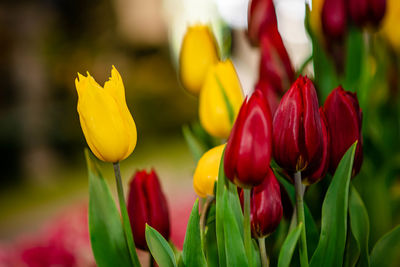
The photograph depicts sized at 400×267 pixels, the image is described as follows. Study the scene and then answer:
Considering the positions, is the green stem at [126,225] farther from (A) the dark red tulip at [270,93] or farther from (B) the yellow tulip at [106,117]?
(A) the dark red tulip at [270,93]

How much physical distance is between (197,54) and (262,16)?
0.07 m

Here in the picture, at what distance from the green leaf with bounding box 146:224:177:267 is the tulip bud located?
63mm

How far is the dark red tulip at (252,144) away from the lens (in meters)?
0.28

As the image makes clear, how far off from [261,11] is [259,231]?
0.23 metres

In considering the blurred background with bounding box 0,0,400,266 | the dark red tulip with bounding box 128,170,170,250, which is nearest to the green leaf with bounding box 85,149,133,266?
the dark red tulip with bounding box 128,170,170,250

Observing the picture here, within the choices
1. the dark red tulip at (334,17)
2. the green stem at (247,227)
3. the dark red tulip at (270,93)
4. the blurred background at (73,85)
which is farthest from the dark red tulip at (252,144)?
the blurred background at (73,85)

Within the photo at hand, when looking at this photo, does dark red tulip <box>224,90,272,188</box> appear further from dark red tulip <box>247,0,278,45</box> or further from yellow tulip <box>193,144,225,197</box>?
dark red tulip <box>247,0,278,45</box>

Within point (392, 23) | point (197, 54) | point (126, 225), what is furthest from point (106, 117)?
point (392, 23)

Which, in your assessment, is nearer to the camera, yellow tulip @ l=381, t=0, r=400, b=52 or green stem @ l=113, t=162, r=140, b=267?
green stem @ l=113, t=162, r=140, b=267

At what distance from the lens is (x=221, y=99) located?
41cm

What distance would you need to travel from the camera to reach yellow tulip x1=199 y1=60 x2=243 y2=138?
404 mm

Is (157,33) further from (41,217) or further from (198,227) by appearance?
(198,227)

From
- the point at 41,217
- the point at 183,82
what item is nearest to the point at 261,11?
the point at 183,82

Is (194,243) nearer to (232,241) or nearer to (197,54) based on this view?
(232,241)
